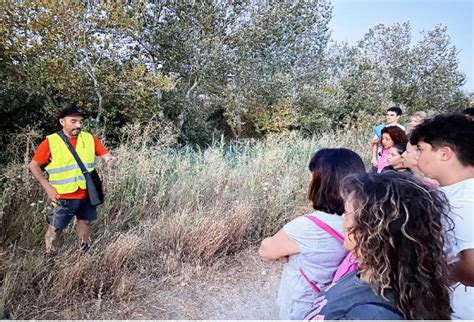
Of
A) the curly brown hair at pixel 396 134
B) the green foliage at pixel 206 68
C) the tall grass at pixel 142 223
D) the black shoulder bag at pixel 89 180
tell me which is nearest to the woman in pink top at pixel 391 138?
the curly brown hair at pixel 396 134

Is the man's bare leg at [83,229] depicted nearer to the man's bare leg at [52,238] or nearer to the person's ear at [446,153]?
the man's bare leg at [52,238]

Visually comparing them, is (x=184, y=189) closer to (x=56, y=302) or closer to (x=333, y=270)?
(x=56, y=302)

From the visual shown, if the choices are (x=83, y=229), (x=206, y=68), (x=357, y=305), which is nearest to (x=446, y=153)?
(x=357, y=305)

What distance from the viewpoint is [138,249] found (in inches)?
136

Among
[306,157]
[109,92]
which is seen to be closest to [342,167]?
[306,157]

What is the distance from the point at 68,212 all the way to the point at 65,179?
1.12 feet

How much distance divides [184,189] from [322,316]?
3713 millimetres

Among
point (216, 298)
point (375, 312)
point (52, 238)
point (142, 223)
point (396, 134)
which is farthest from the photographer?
point (396, 134)

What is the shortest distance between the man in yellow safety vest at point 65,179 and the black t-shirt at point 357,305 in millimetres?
2748

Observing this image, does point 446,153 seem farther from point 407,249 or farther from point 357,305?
point 357,305

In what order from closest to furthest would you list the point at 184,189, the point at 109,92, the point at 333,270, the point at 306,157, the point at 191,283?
the point at 333,270
the point at 191,283
the point at 184,189
the point at 306,157
the point at 109,92

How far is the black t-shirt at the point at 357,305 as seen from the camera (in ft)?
3.14

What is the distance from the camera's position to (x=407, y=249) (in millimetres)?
966

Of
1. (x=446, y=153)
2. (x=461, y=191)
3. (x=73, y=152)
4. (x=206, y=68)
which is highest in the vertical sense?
(x=206, y=68)
